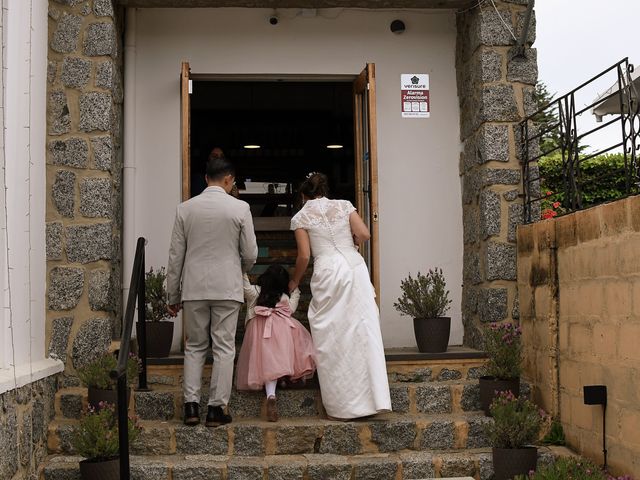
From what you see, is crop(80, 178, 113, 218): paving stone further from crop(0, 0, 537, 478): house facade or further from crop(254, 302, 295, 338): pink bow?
crop(254, 302, 295, 338): pink bow

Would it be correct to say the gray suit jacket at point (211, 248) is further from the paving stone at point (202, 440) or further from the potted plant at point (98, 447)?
the potted plant at point (98, 447)

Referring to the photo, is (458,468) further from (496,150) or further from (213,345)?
(496,150)

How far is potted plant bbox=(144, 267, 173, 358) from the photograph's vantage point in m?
6.29

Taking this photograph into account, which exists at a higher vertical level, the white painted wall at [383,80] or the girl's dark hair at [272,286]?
the white painted wall at [383,80]

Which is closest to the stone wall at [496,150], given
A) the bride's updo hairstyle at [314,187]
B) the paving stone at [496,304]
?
the paving stone at [496,304]

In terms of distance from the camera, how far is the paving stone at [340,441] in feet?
17.8

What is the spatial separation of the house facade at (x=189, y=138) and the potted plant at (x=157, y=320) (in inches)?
9.6

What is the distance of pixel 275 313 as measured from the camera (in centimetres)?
588

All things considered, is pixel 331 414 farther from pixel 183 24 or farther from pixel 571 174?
pixel 183 24

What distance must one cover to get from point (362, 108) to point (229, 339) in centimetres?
243

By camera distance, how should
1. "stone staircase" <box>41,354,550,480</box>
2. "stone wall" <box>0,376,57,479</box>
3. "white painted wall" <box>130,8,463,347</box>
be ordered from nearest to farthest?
1. "stone wall" <box>0,376,57,479</box>
2. "stone staircase" <box>41,354,550,480</box>
3. "white painted wall" <box>130,8,463,347</box>

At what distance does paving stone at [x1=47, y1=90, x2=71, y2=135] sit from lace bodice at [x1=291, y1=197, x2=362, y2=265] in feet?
5.57

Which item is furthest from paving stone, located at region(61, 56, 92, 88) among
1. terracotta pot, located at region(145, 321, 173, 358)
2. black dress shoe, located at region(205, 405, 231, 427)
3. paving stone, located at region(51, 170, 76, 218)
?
black dress shoe, located at region(205, 405, 231, 427)

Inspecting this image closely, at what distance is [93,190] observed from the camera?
618 centimetres
